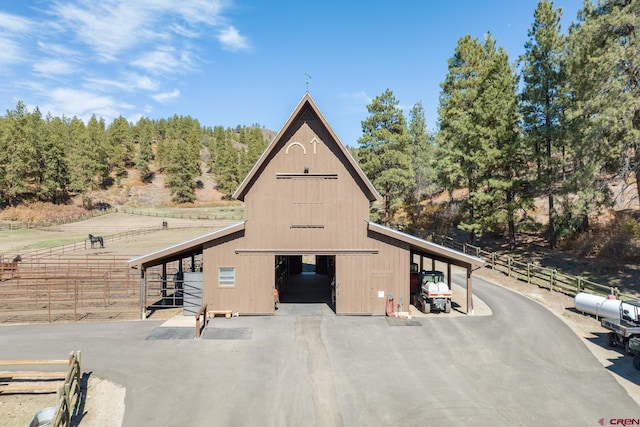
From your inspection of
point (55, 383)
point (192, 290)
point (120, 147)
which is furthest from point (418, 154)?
point (120, 147)

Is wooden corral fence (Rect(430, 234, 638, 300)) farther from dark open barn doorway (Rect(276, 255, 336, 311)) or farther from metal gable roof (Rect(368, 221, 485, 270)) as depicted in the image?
dark open barn doorway (Rect(276, 255, 336, 311))

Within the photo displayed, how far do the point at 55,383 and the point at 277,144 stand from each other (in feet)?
44.3

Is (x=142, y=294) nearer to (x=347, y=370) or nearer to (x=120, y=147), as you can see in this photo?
(x=347, y=370)

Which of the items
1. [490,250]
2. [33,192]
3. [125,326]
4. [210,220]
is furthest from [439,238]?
[33,192]

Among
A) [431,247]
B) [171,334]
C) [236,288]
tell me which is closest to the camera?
[171,334]

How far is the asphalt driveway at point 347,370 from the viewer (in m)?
10.2

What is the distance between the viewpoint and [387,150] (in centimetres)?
3928

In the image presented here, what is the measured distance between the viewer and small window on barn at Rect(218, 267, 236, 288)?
19.4 meters

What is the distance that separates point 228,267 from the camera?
63.5 ft

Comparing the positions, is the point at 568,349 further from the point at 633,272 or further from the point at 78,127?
the point at 78,127

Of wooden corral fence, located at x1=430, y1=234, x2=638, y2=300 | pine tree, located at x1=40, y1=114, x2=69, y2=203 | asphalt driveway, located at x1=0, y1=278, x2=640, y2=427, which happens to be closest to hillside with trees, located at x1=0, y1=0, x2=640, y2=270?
wooden corral fence, located at x1=430, y1=234, x2=638, y2=300

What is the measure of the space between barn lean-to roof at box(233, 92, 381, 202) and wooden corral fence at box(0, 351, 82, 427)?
10.2 meters

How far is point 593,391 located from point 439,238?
98.3 ft

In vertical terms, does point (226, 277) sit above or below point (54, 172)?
below
